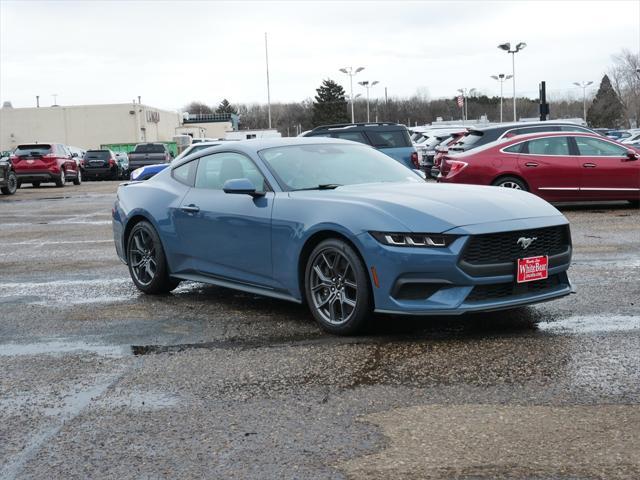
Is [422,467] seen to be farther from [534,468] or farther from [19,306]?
[19,306]

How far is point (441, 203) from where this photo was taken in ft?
20.3

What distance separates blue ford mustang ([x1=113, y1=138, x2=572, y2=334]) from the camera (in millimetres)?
5863

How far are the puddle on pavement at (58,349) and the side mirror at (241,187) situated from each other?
1.49 meters

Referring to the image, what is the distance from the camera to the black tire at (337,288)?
6.06m

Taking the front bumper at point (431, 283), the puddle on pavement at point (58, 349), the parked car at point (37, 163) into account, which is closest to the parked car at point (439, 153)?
the front bumper at point (431, 283)

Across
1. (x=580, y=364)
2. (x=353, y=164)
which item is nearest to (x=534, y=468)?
(x=580, y=364)

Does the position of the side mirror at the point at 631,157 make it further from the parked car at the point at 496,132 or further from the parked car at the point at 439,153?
the parked car at the point at 439,153

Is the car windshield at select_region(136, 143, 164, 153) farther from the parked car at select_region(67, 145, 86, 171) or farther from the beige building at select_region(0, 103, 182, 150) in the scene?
the beige building at select_region(0, 103, 182, 150)

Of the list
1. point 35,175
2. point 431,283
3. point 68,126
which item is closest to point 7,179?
point 35,175

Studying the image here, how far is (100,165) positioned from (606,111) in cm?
9715

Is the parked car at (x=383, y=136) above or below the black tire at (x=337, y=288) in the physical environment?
above

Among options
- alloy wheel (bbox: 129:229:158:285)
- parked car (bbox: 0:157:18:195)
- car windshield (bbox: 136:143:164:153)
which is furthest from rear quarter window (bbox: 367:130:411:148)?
car windshield (bbox: 136:143:164:153)

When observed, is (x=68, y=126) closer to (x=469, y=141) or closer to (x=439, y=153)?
(x=439, y=153)

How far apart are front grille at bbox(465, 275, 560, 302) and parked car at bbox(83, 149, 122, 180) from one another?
3678 centimetres
